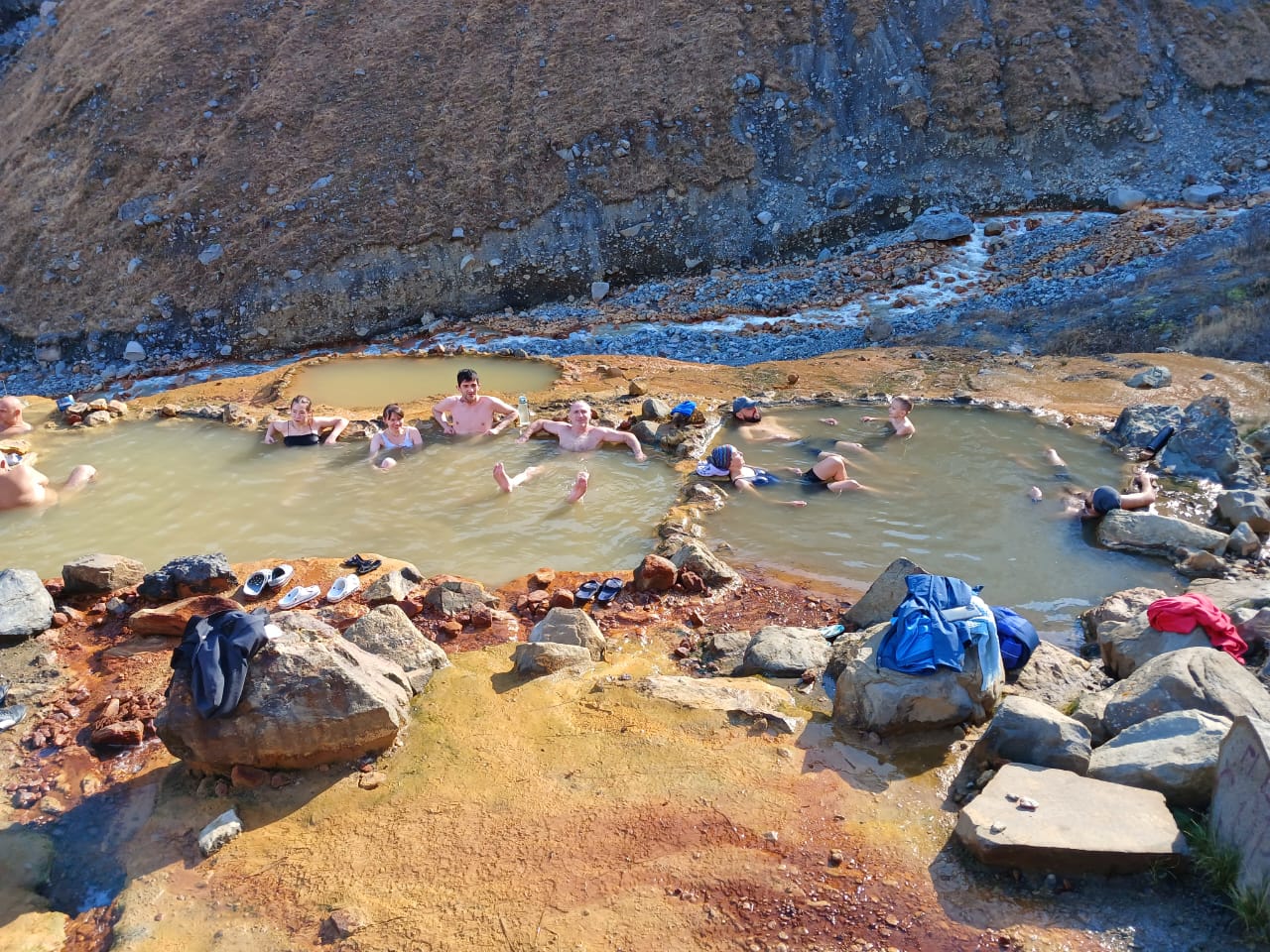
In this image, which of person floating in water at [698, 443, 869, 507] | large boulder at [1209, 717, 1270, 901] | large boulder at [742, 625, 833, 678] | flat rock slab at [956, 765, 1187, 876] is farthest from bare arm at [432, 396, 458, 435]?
large boulder at [1209, 717, 1270, 901]

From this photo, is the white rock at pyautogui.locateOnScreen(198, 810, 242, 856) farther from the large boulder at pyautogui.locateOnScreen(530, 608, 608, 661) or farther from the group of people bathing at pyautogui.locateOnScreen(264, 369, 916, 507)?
the group of people bathing at pyautogui.locateOnScreen(264, 369, 916, 507)

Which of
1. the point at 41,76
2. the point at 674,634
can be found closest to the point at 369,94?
the point at 41,76

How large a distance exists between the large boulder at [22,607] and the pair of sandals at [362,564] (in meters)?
1.99

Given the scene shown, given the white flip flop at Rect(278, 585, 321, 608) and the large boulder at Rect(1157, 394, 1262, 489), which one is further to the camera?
the large boulder at Rect(1157, 394, 1262, 489)

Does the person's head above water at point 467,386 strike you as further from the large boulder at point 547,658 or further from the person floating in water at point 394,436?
the large boulder at point 547,658

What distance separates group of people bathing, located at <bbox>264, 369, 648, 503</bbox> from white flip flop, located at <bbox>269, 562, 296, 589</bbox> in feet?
7.81

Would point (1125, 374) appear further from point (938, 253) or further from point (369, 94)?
point (369, 94)

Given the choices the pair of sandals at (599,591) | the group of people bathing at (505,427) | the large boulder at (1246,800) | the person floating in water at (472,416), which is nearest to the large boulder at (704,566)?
the pair of sandals at (599,591)

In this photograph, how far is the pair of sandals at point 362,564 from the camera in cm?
695

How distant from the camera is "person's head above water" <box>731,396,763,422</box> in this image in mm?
9750

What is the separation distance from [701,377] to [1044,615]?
19.4 ft

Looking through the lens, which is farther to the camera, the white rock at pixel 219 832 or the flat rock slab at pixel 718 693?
the flat rock slab at pixel 718 693

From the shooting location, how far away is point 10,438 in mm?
10367

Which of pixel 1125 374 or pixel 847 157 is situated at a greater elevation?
pixel 847 157
